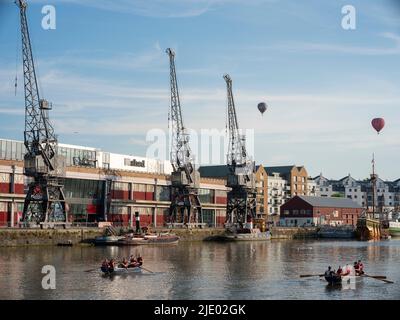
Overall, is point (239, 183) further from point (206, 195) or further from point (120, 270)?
point (120, 270)

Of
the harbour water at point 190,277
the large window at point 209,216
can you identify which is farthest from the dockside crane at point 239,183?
the harbour water at point 190,277

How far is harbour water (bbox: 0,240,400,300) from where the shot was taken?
50.6m

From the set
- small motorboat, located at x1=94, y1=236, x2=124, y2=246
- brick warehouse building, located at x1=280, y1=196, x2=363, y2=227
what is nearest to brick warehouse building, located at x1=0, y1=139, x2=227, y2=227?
small motorboat, located at x1=94, y1=236, x2=124, y2=246

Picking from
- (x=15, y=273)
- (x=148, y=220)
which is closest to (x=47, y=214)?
(x=148, y=220)

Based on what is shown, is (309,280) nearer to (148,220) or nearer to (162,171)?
(148,220)

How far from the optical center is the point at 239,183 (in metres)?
147

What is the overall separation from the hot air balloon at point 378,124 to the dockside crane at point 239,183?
43979 millimetres

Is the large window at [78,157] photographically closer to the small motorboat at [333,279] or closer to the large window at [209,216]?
the large window at [209,216]

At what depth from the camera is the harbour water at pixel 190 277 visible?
50562 mm

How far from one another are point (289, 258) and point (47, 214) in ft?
137

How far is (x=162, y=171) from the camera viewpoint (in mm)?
174375

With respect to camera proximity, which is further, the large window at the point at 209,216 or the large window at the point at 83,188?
the large window at the point at 209,216

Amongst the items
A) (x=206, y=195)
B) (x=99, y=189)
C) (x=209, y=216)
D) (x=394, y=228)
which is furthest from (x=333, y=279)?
(x=394, y=228)

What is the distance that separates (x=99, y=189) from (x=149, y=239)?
29295 millimetres
